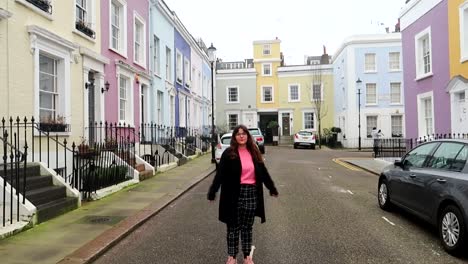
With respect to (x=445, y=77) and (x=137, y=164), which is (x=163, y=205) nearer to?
(x=137, y=164)

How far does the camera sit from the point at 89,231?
705 cm

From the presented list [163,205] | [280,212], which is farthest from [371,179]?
[163,205]

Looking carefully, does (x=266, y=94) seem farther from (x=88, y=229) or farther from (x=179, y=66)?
(x=88, y=229)

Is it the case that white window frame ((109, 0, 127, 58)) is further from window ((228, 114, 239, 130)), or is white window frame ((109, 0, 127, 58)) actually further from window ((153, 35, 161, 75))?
window ((228, 114, 239, 130))

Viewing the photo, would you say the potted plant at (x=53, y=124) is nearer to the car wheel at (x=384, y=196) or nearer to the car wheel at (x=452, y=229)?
the car wheel at (x=384, y=196)

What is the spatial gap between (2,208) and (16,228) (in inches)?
25.0

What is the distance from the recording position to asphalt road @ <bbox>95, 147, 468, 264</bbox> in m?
5.86

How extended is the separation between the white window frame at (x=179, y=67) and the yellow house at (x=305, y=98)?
21508 millimetres

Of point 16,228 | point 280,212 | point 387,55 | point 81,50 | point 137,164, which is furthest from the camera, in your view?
point 387,55

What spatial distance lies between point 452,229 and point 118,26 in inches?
520

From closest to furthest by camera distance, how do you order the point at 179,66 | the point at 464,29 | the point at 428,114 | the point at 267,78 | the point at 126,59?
1. the point at 464,29
2. the point at 126,59
3. the point at 428,114
4. the point at 179,66
5. the point at 267,78

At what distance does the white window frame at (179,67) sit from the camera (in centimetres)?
2579

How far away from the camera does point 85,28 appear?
12.8 meters

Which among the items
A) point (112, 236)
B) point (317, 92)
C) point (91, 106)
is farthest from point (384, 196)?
point (317, 92)
